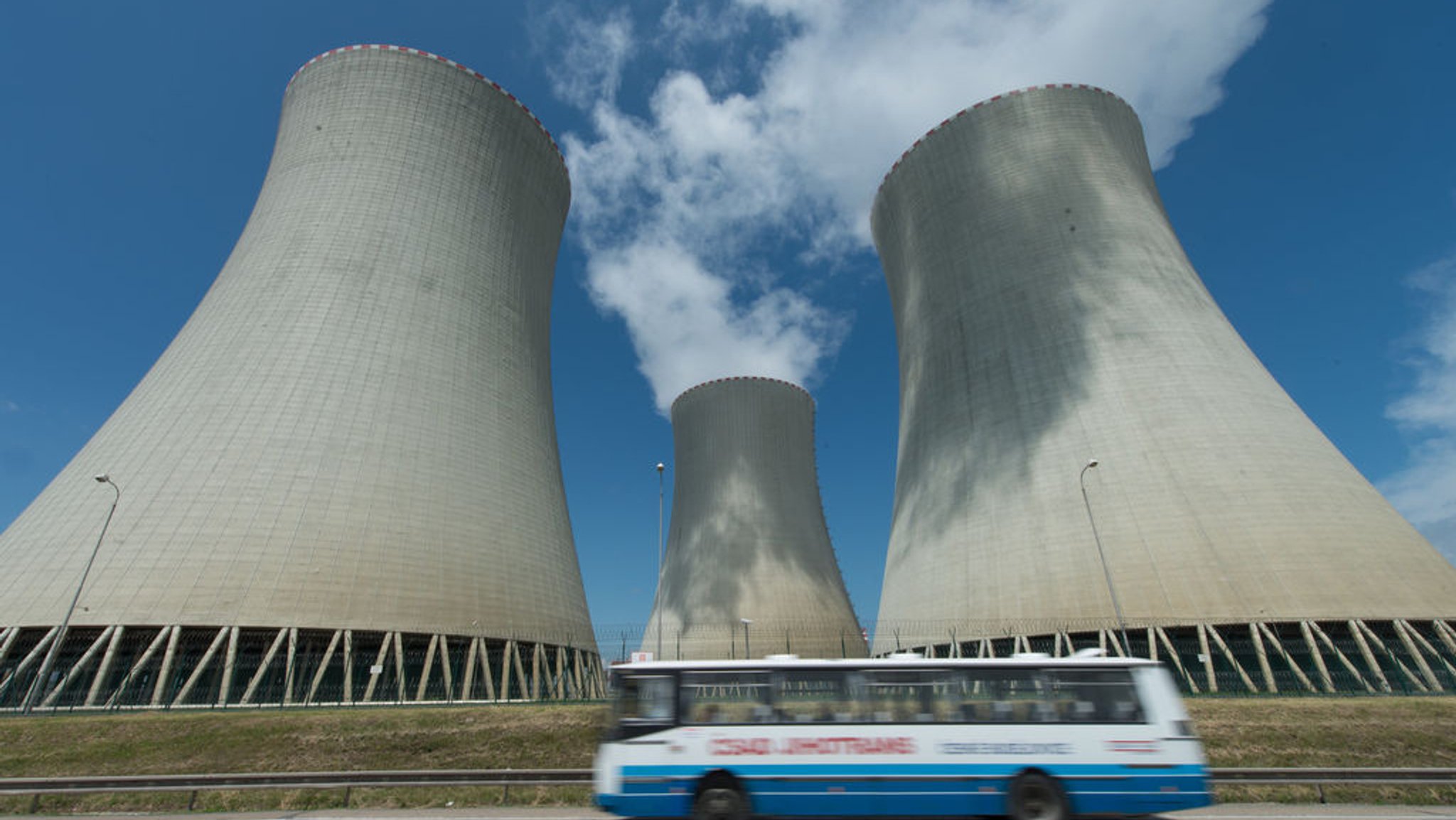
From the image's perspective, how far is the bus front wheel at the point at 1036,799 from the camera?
706 cm

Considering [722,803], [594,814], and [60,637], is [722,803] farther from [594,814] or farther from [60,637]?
[60,637]

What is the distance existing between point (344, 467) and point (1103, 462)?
21700mm

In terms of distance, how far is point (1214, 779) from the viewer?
897 centimetres

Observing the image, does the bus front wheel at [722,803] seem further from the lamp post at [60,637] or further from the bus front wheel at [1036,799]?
the lamp post at [60,637]

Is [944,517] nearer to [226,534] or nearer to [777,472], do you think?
[777,472]

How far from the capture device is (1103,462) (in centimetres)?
2084

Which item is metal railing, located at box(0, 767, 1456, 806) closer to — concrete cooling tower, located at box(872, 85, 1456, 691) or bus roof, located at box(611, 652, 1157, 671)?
bus roof, located at box(611, 652, 1157, 671)

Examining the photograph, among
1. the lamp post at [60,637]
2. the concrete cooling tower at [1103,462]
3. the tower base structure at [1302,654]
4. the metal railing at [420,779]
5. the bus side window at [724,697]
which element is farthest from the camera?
the concrete cooling tower at [1103,462]

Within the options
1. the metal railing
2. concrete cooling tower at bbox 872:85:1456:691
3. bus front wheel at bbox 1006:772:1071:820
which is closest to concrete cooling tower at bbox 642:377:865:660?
concrete cooling tower at bbox 872:85:1456:691

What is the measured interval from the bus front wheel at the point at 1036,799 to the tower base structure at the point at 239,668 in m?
14.4

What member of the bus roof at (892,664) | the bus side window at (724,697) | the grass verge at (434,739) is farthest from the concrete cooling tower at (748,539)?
the bus side window at (724,697)

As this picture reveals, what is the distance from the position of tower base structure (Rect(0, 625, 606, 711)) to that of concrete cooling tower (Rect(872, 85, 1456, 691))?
1510cm

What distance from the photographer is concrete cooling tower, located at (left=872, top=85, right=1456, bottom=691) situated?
18.0 metres

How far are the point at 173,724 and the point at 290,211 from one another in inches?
611
